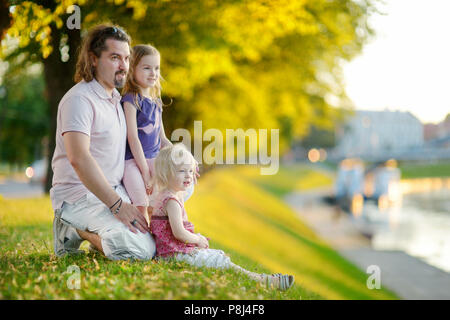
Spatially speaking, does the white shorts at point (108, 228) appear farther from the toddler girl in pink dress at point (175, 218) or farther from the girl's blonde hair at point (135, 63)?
the girl's blonde hair at point (135, 63)

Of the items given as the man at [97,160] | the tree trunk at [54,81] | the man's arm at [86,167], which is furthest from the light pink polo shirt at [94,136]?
the tree trunk at [54,81]

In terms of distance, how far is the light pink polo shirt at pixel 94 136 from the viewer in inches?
160

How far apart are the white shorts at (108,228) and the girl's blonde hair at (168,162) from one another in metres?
0.36

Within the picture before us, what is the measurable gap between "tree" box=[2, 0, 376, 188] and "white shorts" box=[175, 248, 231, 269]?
310 cm

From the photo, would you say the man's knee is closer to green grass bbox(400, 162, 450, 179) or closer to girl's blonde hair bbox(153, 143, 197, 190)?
girl's blonde hair bbox(153, 143, 197, 190)

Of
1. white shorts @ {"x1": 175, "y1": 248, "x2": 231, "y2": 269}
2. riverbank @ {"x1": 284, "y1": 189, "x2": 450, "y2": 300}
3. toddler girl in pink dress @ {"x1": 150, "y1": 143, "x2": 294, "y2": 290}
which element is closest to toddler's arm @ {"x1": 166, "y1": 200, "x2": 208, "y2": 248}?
toddler girl in pink dress @ {"x1": 150, "y1": 143, "x2": 294, "y2": 290}

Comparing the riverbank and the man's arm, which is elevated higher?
the man's arm

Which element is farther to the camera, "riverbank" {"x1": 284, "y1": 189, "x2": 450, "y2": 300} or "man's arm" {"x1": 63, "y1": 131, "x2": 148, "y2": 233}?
"riverbank" {"x1": 284, "y1": 189, "x2": 450, "y2": 300}

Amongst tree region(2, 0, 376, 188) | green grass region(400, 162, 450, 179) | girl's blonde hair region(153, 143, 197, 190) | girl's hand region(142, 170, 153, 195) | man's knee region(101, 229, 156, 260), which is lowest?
man's knee region(101, 229, 156, 260)

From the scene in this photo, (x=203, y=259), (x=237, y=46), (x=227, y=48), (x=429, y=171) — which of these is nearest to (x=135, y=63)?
(x=203, y=259)

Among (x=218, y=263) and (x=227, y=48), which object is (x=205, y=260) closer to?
(x=218, y=263)

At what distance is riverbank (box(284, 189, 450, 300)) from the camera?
571 inches

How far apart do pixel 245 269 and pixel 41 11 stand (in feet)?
12.3

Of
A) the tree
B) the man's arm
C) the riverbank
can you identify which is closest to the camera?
the man's arm
